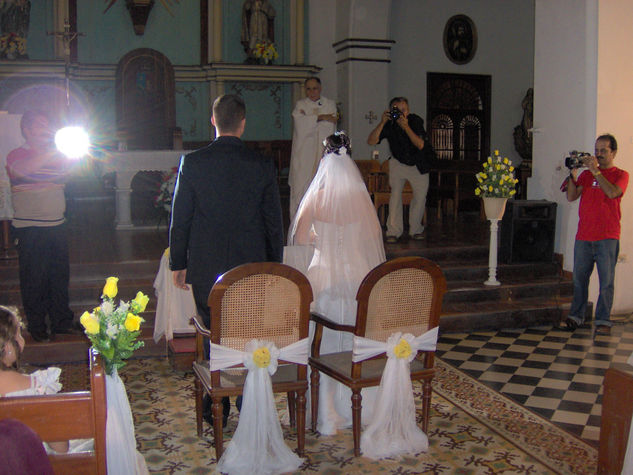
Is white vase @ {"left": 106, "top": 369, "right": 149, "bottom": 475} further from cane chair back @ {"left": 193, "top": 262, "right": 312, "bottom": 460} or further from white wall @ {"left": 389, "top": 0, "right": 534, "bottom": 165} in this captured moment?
white wall @ {"left": 389, "top": 0, "right": 534, "bottom": 165}

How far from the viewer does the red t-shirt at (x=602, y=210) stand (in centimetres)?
641

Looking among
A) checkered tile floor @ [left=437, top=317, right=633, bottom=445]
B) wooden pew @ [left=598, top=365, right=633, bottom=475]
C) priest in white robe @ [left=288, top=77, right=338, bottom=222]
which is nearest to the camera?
wooden pew @ [left=598, top=365, right=633, bottom=475]

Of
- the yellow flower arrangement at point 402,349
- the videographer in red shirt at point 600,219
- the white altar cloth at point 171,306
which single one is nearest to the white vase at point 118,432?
the yellow flower arrangement at point 402,349

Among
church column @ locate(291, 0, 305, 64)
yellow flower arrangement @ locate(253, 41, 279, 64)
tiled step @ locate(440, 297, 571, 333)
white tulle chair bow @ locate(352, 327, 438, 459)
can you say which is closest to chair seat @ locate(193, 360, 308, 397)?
white tulle chair bow @ locate(352, 327, 438, 459)

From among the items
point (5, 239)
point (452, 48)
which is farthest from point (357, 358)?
point (452, 48)

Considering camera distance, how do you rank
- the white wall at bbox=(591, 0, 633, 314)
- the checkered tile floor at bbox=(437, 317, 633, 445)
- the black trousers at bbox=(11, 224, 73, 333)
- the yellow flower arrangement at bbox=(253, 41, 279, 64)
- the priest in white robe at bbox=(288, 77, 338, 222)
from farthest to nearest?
1. the yellow flower arrangement at bbox=(253, 41, 279, 64)
2. the priest in white robe at bbox=(288, 77, 338, 222)
3. the white wall at bbox=(591, 0, 633, 314)
4. the black trousers at bbox=(11, 224, 73, 333)
5. the checkered tile floor at bbox=(437, 317, 633, 445)

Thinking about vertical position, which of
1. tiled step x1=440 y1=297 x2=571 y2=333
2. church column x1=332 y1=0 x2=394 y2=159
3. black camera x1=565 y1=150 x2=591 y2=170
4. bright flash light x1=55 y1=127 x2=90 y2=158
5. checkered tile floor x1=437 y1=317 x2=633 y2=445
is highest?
church column x1=332 y1=0 x2=394 y2=159

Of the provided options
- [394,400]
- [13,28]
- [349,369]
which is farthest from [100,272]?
[13,28]

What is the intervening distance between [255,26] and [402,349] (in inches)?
380

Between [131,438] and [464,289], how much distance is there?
5.16 meters

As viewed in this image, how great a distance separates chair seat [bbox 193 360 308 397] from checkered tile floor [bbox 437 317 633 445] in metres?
1.78

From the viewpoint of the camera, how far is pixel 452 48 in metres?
13.9

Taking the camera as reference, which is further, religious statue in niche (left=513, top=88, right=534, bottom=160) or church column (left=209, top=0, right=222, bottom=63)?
religious statue in niche (left=513, top=88, right=534, bottom=160)

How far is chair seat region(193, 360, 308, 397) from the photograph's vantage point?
3.65 metres
